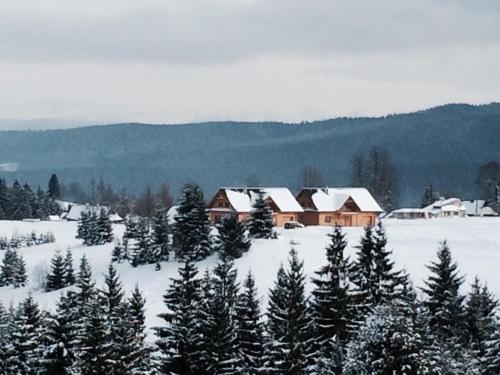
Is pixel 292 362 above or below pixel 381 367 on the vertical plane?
below

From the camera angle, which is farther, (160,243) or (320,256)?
(160,243)

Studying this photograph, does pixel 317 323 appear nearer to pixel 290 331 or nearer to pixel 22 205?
pixel 290 331

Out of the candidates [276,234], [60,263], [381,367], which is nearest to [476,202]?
[276,234]

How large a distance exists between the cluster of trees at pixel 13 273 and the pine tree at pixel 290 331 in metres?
46.8

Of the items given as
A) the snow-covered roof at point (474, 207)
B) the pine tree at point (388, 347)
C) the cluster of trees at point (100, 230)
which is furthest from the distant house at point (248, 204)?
the pine tree at point (388, 347)

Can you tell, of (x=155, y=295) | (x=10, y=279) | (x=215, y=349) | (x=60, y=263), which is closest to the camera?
(x=215, y=349)

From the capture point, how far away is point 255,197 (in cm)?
8450

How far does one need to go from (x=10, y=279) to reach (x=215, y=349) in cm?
5133

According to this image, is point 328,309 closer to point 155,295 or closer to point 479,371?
Answer: point 479,371

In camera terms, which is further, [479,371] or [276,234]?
[276,234]

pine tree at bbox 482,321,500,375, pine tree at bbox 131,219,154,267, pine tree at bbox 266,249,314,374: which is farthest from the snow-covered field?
pine tree at bbox 482,321,500,375

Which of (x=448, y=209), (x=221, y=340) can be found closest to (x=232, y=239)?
(x=221, y=340)

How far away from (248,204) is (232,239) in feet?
64.1

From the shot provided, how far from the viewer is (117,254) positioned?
77062 mm
